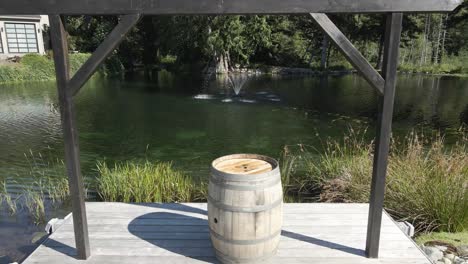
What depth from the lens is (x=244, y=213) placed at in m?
2.69

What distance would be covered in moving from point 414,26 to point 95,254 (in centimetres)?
2964

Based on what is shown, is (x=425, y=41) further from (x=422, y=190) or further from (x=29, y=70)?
(x=422, y=190)

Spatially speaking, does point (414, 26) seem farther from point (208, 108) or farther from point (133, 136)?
point (133, 136)

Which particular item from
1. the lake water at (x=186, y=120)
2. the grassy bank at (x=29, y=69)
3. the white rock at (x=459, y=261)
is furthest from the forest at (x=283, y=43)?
the white rock at (x=459, y=261)

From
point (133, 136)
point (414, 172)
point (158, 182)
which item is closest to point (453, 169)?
point (414, 172)

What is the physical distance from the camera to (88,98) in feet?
52.1

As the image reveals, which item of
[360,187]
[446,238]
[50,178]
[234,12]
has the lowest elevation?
[50,178]

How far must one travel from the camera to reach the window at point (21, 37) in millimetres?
23703

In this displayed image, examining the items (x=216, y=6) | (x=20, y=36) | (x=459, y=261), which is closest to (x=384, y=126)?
(x=216, y=6)

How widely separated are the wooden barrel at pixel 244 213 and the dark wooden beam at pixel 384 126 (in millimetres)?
763

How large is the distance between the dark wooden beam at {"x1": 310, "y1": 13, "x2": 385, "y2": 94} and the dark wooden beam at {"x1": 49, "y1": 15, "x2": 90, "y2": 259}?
71.3 inches

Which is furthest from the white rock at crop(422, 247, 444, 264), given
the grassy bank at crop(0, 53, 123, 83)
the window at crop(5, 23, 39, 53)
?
the window at crop(5, 23, 39, 53)

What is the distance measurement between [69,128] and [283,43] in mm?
28983

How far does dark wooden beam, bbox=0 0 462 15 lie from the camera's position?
101 inches
